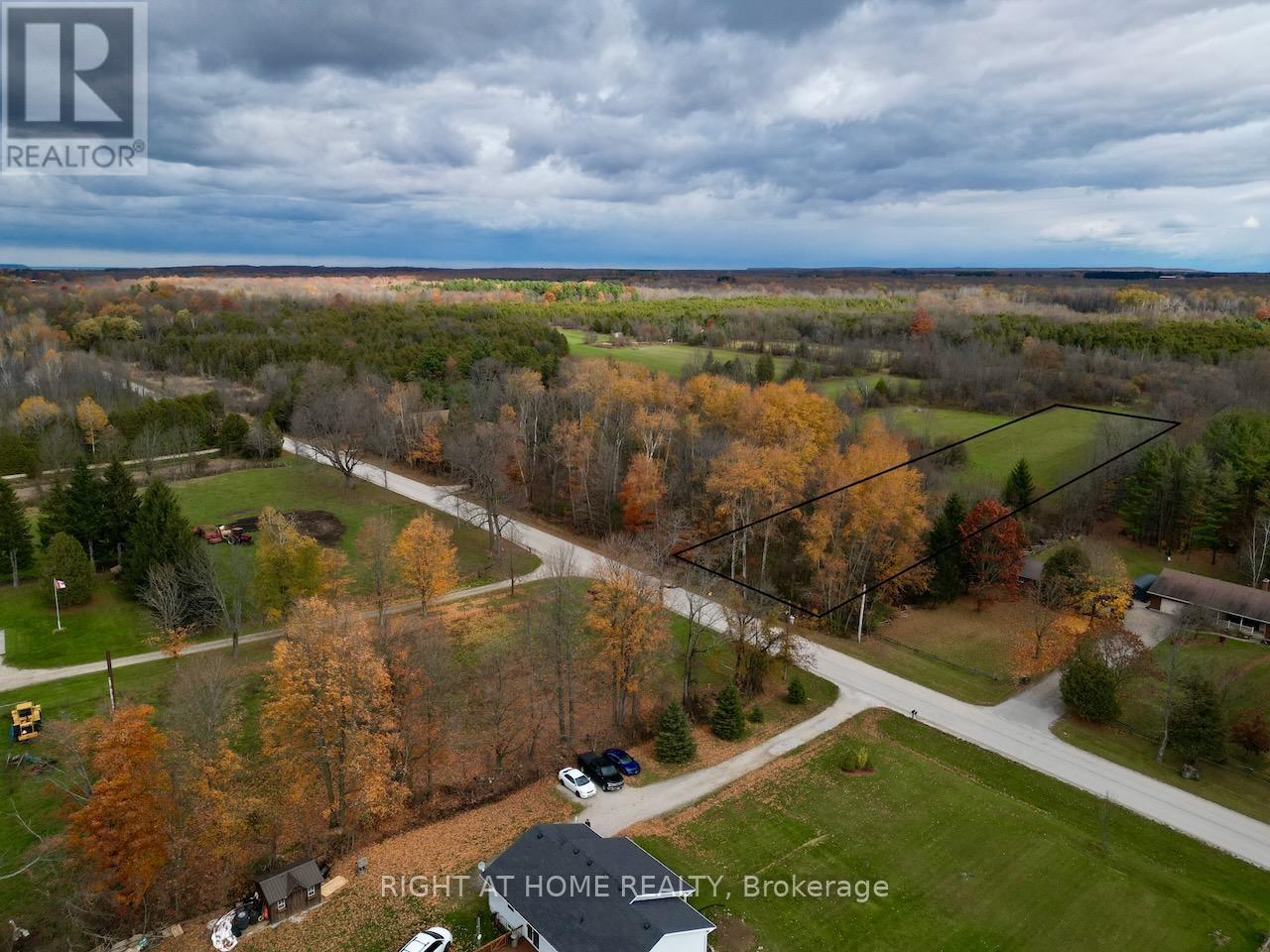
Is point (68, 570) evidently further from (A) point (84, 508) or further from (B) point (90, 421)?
(B) point (90, 421)

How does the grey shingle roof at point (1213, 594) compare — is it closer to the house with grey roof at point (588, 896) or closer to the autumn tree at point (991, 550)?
the autumn tree at point (991, 550)

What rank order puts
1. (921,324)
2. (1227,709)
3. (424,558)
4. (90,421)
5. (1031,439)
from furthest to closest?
1. (921,324)
2. (90,421)
3. (1031,439)
4. (424,558)
5. (1227,709)

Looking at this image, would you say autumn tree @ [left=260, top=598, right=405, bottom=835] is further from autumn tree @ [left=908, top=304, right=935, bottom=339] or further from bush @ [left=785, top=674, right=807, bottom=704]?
autumn tree @ [left=908, top=304, right=935, bottom=339]

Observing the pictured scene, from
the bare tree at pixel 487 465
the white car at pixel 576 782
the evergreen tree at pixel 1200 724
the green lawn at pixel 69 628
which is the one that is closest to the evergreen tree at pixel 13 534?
the green lawn at pixel 69 628

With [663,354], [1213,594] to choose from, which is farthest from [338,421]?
[1213,594]

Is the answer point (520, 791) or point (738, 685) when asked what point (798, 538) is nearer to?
point (738, 685)
